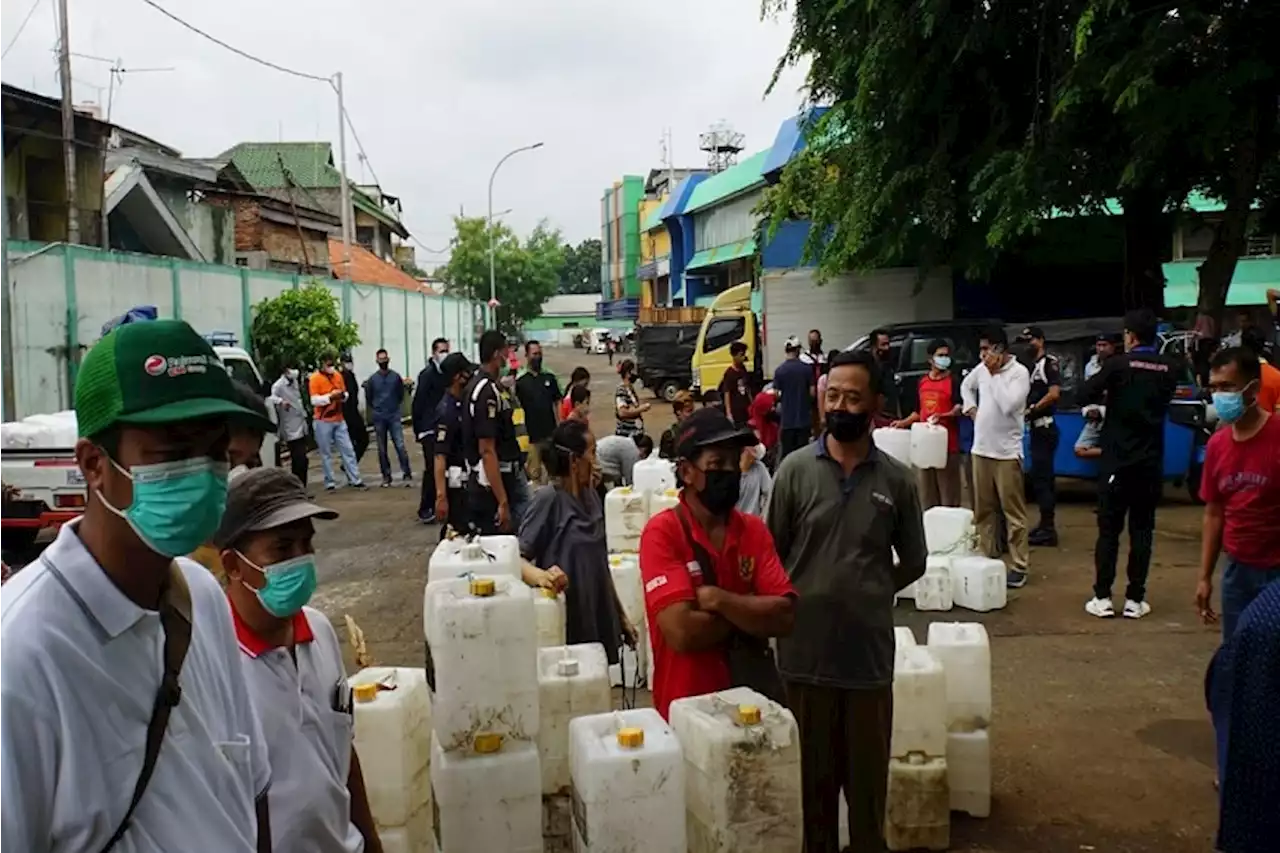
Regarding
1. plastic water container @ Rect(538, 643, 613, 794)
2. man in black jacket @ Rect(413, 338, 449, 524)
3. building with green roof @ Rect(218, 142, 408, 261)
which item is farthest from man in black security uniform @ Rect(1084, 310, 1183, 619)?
building with green roof @ Rect(218, 142, 408, 261)

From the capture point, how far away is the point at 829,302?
1919 cm

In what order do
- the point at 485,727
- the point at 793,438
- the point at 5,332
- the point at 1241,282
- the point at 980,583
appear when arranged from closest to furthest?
the point at 485,727 < the point at 980,583 < the point at 5,332 < the point at 793,438 < the point at 1241,282

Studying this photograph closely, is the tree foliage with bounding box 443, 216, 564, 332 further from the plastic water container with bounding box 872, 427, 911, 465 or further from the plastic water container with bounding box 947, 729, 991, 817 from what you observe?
the plastic water container with bounding box 947, 729, 991, 817

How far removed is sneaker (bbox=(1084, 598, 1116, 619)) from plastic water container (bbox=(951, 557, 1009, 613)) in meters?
0.58

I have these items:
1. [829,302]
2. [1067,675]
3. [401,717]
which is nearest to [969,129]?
[829,302]

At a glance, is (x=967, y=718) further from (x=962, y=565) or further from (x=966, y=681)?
(x=962, y=565)

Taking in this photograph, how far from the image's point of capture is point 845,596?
3.73 m

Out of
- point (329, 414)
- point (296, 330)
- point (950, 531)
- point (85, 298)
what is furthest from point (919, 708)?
point (296, 330)

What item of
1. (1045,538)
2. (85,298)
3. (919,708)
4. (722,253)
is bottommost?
(1045,538)

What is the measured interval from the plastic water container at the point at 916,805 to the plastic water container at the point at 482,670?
5.40 ft

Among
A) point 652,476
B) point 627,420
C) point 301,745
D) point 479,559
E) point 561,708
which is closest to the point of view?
point 301,745

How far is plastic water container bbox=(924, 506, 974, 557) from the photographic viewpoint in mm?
7977

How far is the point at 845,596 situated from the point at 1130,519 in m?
4.39

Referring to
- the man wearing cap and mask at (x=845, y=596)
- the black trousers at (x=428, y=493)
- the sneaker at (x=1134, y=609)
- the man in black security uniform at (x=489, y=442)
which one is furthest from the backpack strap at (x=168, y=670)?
the black trousers at (x=428, y=493)
